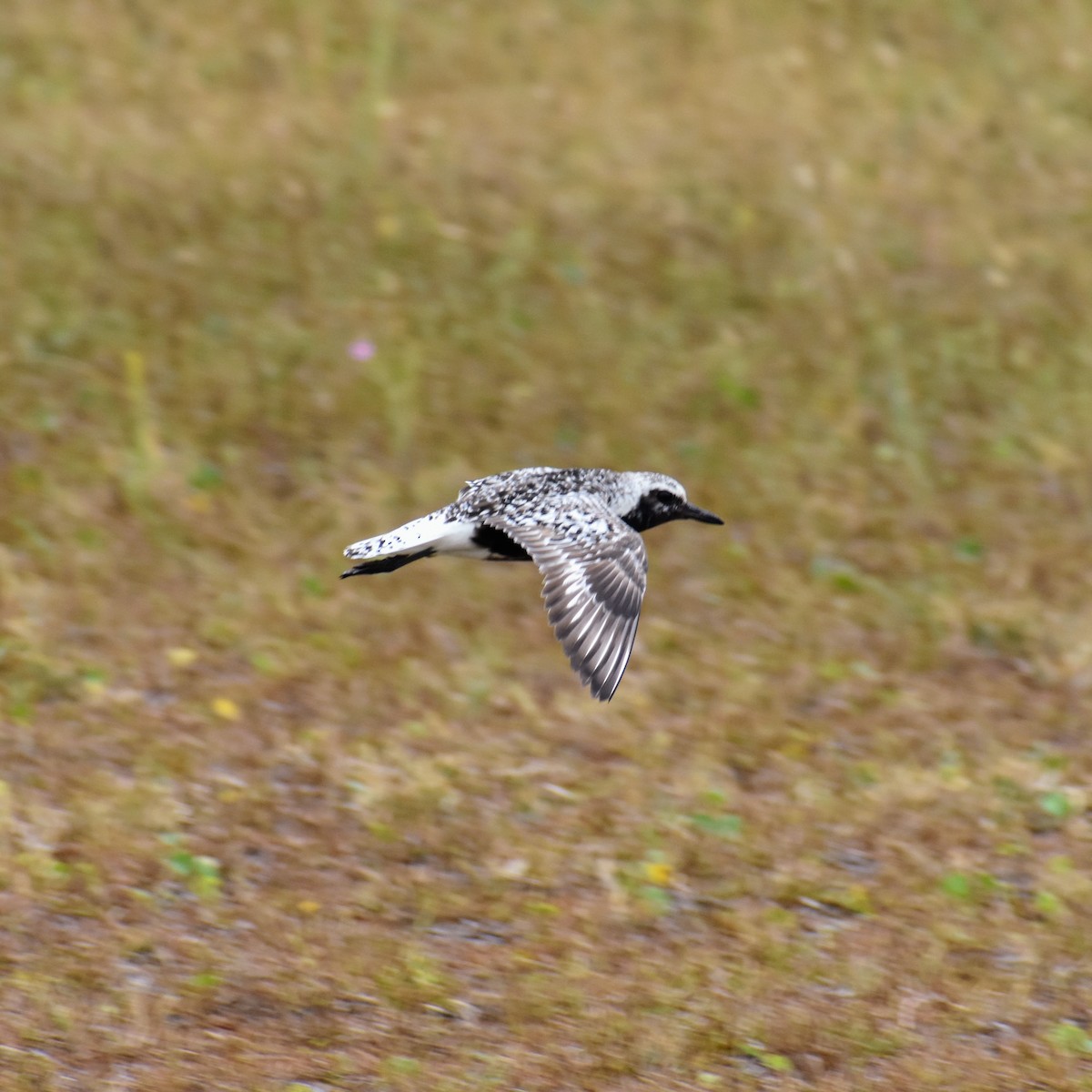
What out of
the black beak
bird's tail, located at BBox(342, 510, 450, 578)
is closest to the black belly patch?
bird's tail, located at BBox(342, 510, 450, 578)

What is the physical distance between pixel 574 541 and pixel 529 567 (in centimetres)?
375

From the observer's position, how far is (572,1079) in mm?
6062

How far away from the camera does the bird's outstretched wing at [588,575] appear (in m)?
6.05

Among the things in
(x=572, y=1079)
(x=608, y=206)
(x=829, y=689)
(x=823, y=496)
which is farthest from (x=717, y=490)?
(x=572, y=1079)

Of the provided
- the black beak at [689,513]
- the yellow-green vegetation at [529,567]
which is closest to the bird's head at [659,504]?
the black beak at [689,513]

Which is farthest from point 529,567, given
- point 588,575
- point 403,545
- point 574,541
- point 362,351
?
point 588,575

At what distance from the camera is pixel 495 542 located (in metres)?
→ 7.14

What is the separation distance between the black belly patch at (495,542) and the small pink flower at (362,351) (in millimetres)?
4576

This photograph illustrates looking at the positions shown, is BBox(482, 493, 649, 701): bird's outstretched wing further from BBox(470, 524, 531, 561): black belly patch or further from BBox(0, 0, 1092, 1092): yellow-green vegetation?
BBox(0, 0, 1092, 1092): yellow-green vegetation

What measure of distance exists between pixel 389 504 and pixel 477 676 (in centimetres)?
173

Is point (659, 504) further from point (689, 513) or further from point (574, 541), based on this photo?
point (574, 541)

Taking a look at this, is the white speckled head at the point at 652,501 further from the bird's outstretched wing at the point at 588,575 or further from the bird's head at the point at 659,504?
the bird's outstretched wing at the point at 588,575

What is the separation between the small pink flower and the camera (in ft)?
38.0

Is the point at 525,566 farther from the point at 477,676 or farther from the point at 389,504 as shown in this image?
the point at 477,676
